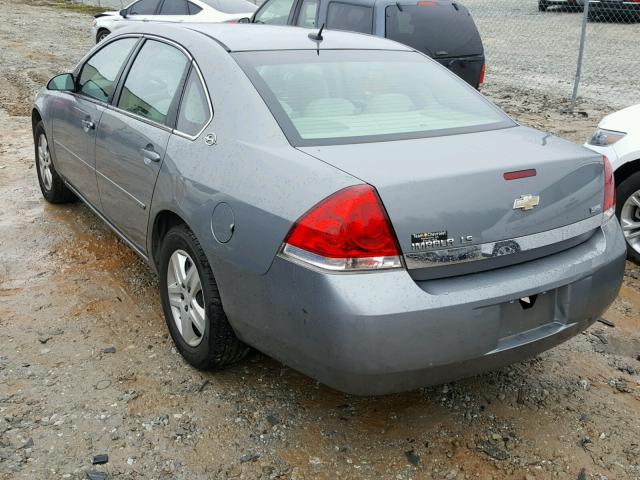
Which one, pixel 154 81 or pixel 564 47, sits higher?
pixel 154 81

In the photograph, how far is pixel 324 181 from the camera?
254cm

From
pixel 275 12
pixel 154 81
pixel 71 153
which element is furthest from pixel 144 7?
pixel 154 81

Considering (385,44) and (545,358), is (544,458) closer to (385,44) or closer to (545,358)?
(545,358)

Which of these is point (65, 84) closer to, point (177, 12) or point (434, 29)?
point (434, 29)

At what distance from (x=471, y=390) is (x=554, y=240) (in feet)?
3.06

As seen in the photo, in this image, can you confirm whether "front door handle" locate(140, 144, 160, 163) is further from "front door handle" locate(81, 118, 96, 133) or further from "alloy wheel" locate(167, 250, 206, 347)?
"front door handle" locate(81, 118, 96, 133)

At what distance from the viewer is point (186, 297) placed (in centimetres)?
334

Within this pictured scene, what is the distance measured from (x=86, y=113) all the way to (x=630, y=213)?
149 inches

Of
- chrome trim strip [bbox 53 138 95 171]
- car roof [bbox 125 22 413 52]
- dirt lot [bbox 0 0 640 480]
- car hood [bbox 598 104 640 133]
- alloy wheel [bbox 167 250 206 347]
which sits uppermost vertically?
car roof [bbox 125 22 413 52]

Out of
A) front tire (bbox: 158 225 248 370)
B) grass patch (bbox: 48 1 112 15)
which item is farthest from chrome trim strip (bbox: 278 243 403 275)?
grass patch (bbox: 48 1 112 15)

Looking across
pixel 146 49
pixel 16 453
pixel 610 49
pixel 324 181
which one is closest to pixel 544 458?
pixel 324 181

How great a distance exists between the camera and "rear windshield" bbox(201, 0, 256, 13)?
42.5ft

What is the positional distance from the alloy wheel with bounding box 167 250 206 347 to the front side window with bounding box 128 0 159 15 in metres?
11.6

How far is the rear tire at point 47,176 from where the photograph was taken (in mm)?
5523
